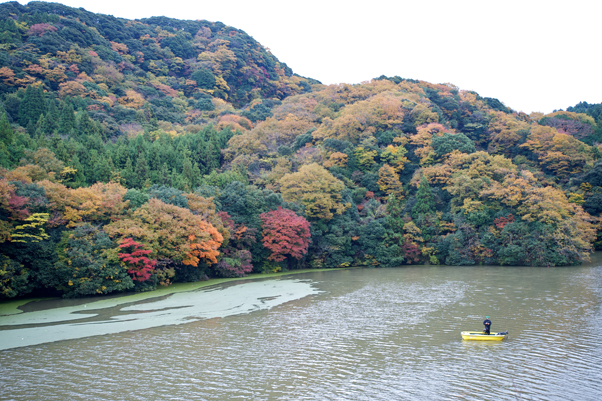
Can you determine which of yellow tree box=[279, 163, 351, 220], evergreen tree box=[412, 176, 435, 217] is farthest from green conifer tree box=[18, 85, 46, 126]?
evergreen tree box=[412, 176, 435, 217]

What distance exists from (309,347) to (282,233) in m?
21.1

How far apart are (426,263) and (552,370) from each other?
100 feet

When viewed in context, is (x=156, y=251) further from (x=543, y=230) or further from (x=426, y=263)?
(x=543, y=230)

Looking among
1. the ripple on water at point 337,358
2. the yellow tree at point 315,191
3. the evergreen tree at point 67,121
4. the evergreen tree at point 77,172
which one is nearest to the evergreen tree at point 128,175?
the evergreen tree at point 77,172

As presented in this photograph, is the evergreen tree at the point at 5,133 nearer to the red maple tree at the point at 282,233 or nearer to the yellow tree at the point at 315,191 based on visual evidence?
the red maple tree at the point at 282,233

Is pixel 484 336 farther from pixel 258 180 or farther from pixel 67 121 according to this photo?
pixel 67 121

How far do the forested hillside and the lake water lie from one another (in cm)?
446

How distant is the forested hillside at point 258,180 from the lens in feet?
81.3

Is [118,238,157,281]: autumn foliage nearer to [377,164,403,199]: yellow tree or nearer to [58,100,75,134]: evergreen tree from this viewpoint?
[58,100,75,134]: evergreen tree

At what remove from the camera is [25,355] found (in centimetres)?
1386

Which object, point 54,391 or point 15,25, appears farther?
point 15,25

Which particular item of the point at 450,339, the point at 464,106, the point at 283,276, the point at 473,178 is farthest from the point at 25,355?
the point at 464,106

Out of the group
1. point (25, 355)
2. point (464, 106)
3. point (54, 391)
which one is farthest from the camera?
point (464, 106)

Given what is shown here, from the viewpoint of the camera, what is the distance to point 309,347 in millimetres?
14648
